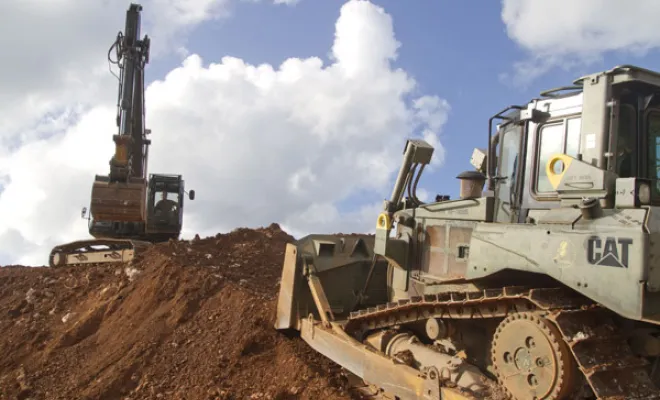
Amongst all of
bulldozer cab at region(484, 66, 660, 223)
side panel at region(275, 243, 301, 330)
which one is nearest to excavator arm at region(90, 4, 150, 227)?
side panel at region(275, 243, 301, 330)

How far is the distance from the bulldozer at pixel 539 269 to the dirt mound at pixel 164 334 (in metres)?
1.23

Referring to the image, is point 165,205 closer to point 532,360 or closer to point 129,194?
point 129,194

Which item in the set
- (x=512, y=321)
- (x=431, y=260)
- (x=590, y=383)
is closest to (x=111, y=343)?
(x=431, y=260)

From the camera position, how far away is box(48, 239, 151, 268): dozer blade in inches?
522

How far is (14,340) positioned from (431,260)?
7.75 meters

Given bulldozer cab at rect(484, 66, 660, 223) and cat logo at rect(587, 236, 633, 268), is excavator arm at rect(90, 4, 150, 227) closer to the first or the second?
bulldozer cab at rect(484, 66, 660, 223)

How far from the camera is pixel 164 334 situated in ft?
28.0

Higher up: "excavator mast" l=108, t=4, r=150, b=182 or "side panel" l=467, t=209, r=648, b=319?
"excavator mast" l=108, t=4, r=150, b=182

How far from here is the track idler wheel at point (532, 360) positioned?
13.5 feet

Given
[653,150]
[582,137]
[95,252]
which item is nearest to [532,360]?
[582,137]

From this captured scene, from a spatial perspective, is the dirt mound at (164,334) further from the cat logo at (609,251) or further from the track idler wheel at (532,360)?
the cat logo at (609,251)

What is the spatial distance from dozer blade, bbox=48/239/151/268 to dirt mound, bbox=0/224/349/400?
1.75ft

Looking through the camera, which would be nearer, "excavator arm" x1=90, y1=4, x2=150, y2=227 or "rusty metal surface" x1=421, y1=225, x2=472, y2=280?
"rusty metal surface" x1=421, y1=225, x2=472, y2=280

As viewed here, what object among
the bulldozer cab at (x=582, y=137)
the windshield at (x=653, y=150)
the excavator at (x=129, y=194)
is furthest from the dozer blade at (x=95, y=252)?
the windshield at (x=653, y=150)
